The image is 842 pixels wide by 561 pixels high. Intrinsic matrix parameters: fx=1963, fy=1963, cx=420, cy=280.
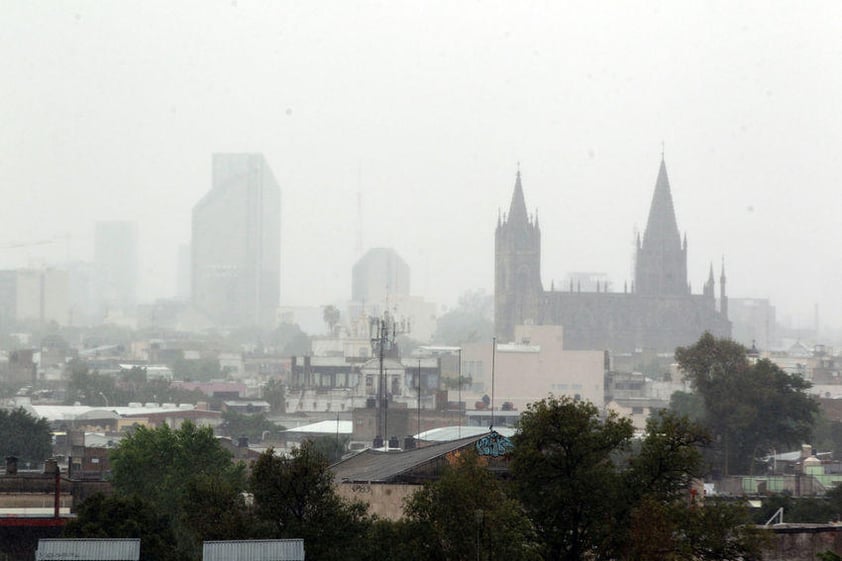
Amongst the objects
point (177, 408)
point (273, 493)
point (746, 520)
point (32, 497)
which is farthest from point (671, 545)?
Result: point (177, 408)

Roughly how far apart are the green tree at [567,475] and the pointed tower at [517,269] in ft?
383

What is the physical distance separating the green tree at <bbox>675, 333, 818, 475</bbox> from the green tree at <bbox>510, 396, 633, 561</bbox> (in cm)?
3153

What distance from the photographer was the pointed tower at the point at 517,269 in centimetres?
13975

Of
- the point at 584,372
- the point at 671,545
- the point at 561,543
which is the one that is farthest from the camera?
the point at 584,372

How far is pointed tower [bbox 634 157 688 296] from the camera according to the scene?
488ft

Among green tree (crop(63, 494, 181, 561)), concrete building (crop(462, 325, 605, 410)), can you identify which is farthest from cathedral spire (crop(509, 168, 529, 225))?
green tree (crop(63, 494, 181, 561))

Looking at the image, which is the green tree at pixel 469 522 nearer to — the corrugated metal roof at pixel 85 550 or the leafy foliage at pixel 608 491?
the leafy foliage at pixel 608 491

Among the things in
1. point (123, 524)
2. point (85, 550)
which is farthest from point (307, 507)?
point (85, 550)

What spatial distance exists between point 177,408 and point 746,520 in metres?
57.4

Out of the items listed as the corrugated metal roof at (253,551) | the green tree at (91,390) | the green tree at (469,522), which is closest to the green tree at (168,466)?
the green tree at (469,522)

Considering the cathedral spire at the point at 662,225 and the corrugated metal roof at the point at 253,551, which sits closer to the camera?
the corrugated metal roof at the point at 253,551

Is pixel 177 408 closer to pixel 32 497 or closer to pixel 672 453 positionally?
pixel 32 497

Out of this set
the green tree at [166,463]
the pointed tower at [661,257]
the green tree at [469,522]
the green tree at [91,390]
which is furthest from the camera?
the pointed tower at [661,257]

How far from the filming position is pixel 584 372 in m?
95.3
